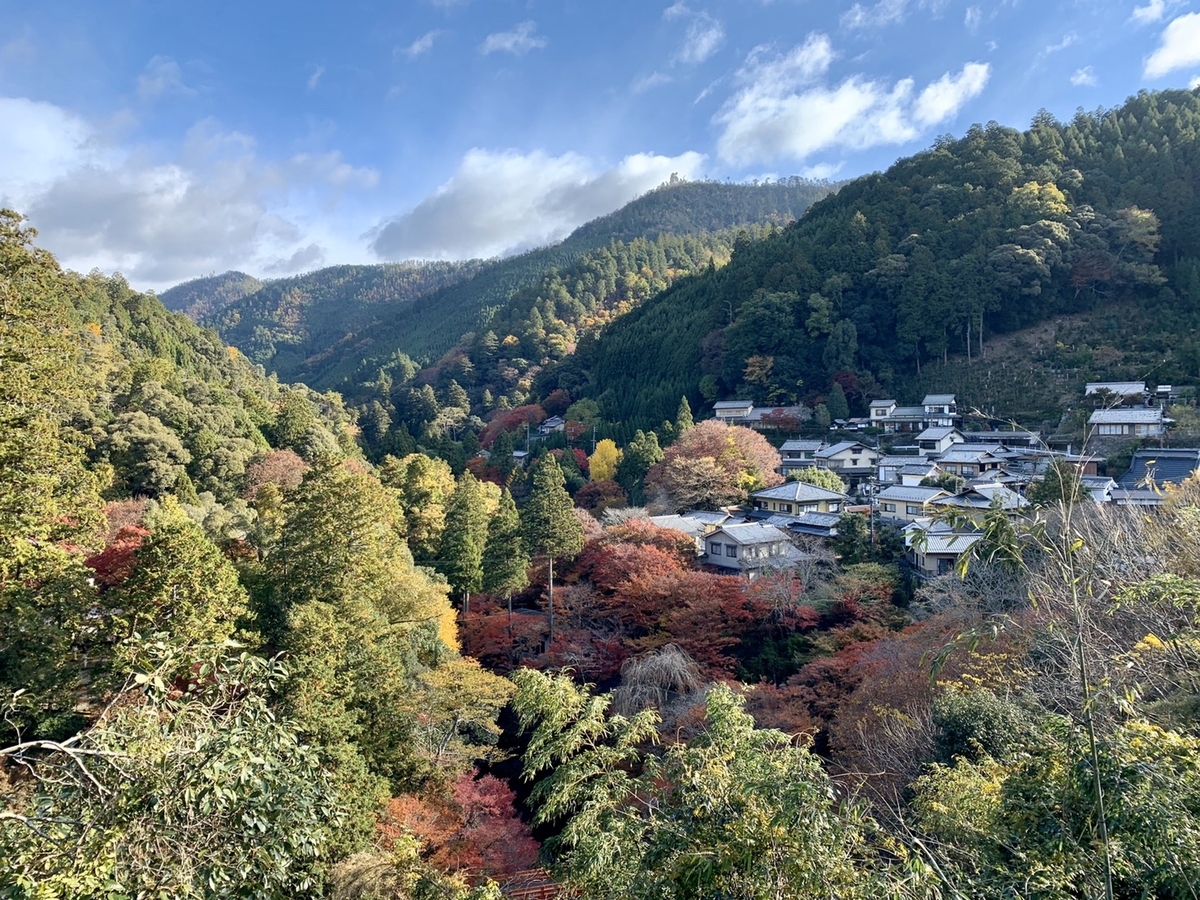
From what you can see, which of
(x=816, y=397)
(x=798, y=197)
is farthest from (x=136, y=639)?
(x=798, y=197)

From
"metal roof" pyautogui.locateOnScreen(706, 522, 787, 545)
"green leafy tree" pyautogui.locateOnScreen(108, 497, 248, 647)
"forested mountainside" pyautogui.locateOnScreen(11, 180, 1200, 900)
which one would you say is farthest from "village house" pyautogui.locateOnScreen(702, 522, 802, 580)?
"green leafy tree" pyautogui.locateOnScreen(108, 497, 248, 647)

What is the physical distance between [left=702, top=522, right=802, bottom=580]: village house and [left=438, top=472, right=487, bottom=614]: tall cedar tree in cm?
892

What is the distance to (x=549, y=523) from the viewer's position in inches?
838

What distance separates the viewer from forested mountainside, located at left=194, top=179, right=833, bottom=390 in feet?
319

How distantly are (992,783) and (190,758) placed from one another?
7959mm

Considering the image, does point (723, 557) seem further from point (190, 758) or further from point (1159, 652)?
point (190, 758)

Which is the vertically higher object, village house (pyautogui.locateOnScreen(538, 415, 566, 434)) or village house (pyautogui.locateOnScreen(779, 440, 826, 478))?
village house (pyautogui.locateOnScreen(538, 415, 566, 434))

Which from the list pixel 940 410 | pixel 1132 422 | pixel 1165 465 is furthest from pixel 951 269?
pixel 1165 465

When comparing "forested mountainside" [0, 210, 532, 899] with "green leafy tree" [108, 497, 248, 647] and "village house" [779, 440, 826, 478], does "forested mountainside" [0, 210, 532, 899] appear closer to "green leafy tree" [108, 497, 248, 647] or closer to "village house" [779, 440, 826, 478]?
"green leafy tree" [108, 497, 248, 647]

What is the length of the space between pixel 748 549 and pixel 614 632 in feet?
20.8

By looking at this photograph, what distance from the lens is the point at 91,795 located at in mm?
3061

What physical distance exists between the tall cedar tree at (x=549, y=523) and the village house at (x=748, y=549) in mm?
5755

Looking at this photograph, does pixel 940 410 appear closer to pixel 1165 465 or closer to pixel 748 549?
pixel 1165 465

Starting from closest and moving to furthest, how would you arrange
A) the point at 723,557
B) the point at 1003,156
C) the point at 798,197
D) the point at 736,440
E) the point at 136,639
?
the point at 136,639 < the point at 723,557 < the point at 736,440 < the point at 1003,156 < the point at 798,197
